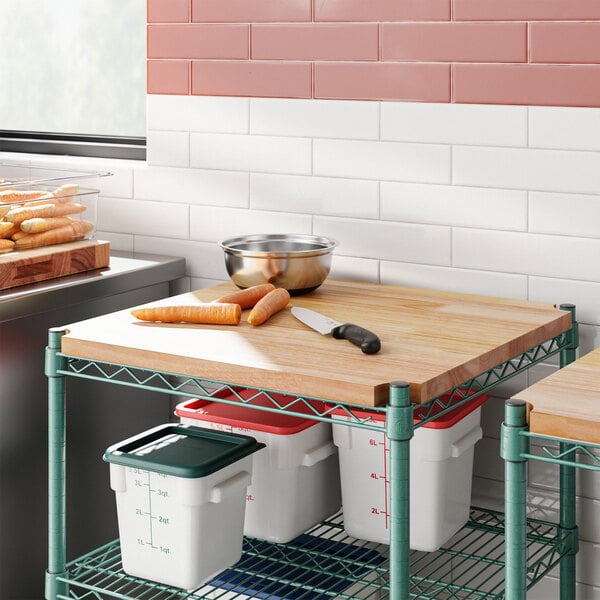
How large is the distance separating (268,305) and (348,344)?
0.28m

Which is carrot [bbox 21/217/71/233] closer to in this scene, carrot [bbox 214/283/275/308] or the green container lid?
carrot [bbox 214/283/275/308]

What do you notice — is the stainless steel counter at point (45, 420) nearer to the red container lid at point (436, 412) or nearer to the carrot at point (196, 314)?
the carrot at point (196, 314)

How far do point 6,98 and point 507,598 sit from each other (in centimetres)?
259

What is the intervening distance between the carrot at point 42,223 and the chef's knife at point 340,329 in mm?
791

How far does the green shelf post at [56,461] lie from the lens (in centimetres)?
245

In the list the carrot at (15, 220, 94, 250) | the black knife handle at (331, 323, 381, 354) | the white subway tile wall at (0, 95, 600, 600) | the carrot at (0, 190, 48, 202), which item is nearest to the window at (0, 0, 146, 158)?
the white subway tile wall at (0, 95, 600, 600)

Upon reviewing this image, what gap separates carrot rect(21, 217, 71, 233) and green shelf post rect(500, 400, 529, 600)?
1486 mm

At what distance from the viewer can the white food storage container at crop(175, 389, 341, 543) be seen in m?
2.52

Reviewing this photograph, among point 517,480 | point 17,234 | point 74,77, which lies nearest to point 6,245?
point 17,234

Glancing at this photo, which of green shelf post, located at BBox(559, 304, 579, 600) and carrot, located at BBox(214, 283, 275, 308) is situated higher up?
carrot, located at BBox(214, 283, 275, 308)

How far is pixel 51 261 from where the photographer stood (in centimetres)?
290

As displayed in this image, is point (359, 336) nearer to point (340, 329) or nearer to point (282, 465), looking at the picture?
point (340, 329)

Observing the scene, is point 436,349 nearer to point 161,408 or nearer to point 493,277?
point 493,277

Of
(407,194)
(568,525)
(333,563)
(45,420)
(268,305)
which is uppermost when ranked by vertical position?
(407,194)
